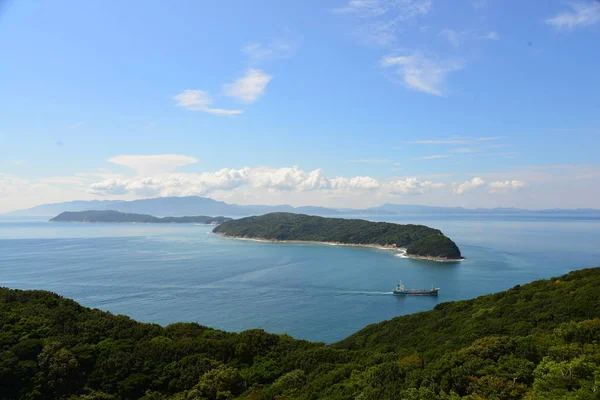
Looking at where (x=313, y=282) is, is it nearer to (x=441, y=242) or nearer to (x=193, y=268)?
(x=193, y=268)

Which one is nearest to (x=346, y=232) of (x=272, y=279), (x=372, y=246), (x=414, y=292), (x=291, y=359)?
(x=372, y=246)

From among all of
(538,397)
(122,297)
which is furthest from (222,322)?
(538,397)

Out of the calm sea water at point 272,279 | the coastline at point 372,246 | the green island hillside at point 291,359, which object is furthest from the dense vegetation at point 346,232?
the green island hillside at point 291,359

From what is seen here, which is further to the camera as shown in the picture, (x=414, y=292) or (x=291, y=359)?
(x=414, y=292)

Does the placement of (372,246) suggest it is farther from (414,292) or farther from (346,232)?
(414,292)

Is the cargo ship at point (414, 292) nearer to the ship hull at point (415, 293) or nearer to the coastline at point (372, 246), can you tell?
the ship hull at point (415, 293)
